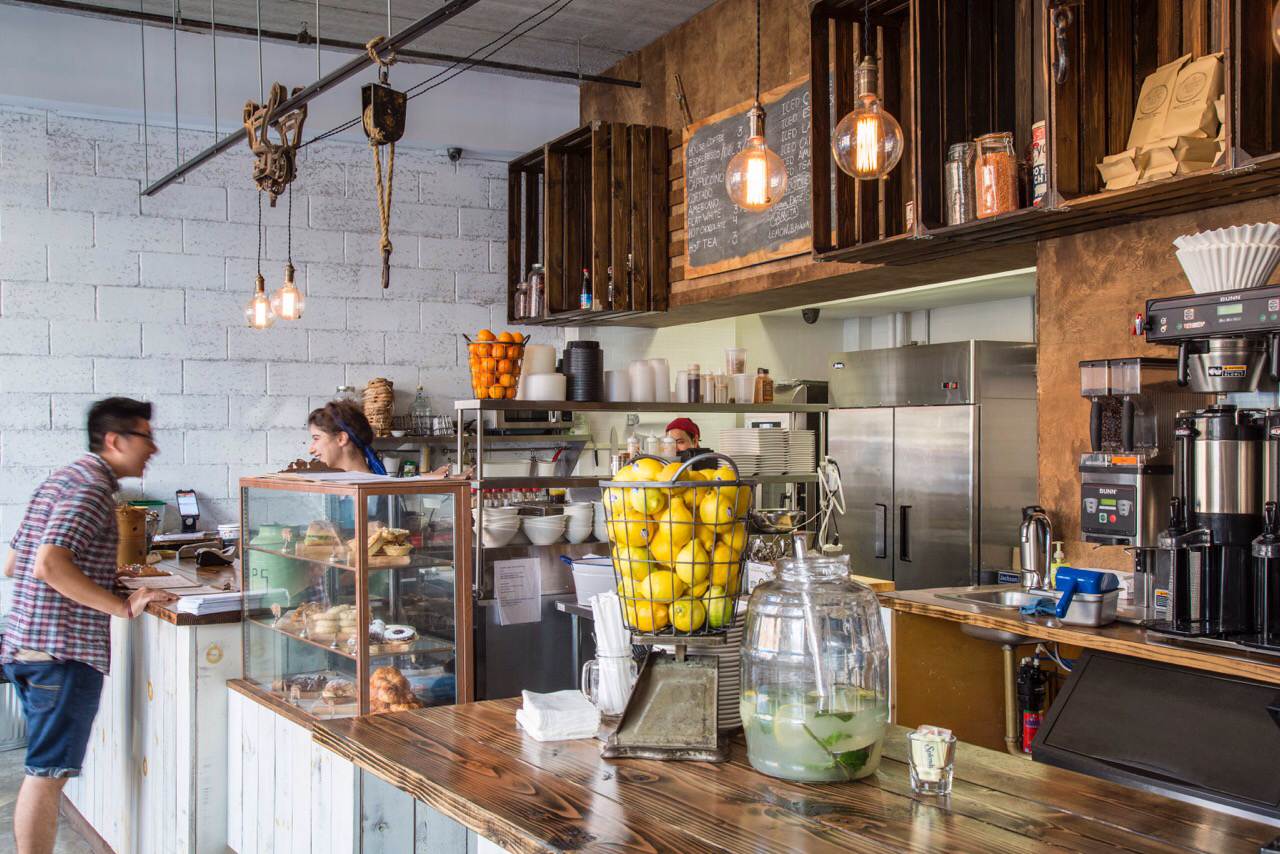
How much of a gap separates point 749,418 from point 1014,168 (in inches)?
177

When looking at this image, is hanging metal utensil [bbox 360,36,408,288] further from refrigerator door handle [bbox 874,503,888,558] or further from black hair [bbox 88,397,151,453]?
refrigerator door handle [bbox 874,503,888,558]

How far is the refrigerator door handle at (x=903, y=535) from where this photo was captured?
695 cm

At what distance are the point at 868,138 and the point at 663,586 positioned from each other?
2189 mm

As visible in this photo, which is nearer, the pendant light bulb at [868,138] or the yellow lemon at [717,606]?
the yellow lemon at [717,606]

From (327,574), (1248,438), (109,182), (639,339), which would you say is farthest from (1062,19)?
(109,182)

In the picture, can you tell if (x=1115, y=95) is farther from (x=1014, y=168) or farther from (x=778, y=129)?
(x=778, y=129)

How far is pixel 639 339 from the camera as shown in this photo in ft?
25.8

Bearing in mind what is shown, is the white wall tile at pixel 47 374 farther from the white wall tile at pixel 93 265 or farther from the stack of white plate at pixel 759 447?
the stack of white plate at pixel 759 447

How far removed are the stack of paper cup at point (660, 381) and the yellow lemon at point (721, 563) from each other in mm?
3742

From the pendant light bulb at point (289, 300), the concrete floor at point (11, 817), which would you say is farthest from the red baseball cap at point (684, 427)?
the concrete floor at point (11, 817)

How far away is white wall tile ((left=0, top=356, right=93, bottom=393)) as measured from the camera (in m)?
6.51

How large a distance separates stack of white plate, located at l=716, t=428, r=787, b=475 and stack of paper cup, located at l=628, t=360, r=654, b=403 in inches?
20.2

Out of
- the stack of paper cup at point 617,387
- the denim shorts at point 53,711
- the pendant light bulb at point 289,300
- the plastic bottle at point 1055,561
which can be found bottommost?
the denim shorts at point 53,711

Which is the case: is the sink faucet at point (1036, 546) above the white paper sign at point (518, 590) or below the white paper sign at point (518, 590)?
above
